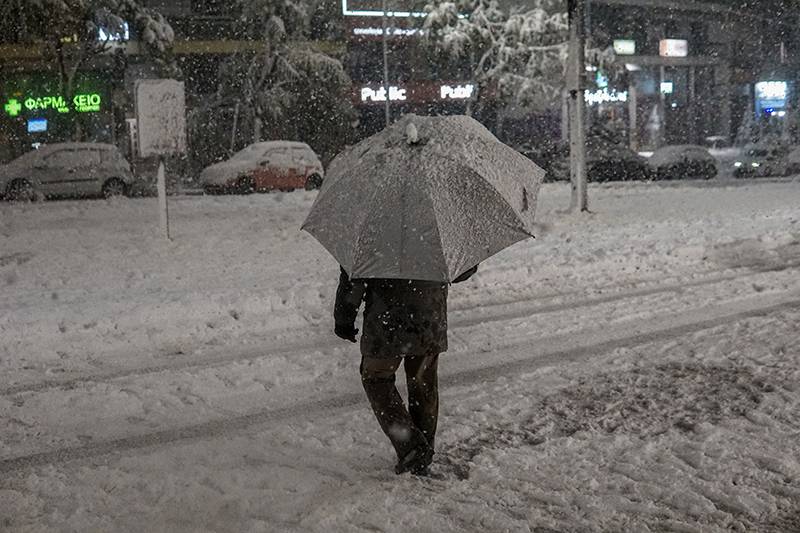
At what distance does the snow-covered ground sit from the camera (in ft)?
15.1

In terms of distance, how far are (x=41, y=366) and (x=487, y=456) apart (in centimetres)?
428

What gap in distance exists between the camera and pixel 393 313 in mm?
4660

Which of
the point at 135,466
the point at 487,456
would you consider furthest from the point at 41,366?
the point at 487,456

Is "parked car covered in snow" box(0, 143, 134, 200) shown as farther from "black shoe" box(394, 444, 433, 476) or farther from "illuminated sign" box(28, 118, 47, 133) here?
"black shoe" box(394, 444, 433, 476)

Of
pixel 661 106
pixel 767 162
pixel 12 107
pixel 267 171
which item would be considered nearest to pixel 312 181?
pixel 267 171

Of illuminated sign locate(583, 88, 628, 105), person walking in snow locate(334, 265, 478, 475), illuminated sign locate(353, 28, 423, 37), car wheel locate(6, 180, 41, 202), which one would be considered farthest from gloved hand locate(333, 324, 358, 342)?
illuminated sign locate(583, 88, 628, 105)

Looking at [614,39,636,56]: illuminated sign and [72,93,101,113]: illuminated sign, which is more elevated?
[614,39,636,56]: illuminated sign

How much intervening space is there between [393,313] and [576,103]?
44.4 ft

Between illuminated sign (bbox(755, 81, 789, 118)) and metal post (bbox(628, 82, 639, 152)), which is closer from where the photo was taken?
metal post (bbox(628, 82, 639, 152))

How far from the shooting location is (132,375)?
24.5ft

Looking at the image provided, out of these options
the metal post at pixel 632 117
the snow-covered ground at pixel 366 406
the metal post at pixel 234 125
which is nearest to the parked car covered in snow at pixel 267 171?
the metal post at pixel 234 125

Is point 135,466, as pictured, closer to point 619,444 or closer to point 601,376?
point 619,444

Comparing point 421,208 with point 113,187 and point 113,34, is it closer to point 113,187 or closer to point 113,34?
point 113,187

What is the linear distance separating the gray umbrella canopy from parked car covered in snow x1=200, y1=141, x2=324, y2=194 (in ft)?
79.6
